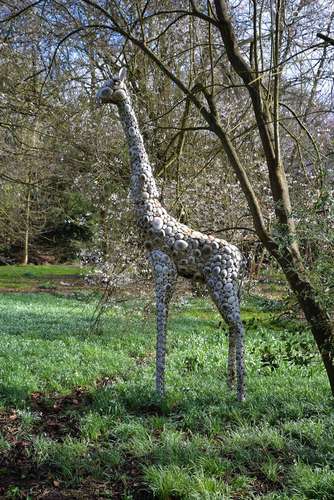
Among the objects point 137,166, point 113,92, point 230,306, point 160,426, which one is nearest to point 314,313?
point 230,306

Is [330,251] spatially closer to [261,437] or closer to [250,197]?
[250,197]

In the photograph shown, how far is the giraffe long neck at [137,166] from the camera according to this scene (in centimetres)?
611

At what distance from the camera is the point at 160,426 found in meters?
→ 5.38

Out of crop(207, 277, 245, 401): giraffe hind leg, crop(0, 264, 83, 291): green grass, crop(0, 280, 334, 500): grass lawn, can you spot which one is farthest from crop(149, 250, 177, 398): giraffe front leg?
crop(0, 264, 83, 291): green grass

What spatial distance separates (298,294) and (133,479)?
2.34m

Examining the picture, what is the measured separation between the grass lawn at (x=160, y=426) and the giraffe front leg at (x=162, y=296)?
0.32 meters

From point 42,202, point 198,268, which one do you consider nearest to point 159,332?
point 198,268

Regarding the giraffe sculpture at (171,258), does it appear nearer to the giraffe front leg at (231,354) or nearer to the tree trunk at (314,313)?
the giraffe front leg at (231,354)

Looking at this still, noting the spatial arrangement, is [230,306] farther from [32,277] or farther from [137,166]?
[32,277]

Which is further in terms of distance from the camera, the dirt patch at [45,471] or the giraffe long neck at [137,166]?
the giraffe long neck at [137,166]

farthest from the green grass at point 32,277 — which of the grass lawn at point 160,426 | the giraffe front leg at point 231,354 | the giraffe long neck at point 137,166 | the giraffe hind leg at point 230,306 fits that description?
the giraffe hind leg at point 230,306

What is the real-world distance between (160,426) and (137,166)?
2.78m

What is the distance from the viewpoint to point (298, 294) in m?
5.42

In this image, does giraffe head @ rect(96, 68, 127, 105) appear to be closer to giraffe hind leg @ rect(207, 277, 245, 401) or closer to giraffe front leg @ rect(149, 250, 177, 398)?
giraffe front leg @ rect(149, 250, 177, 398)
